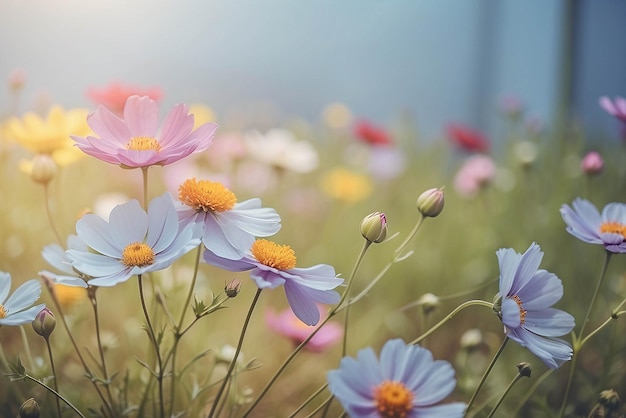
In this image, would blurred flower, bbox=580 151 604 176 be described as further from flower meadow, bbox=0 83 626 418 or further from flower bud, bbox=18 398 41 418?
flower bud, bbox=18 398 41 418

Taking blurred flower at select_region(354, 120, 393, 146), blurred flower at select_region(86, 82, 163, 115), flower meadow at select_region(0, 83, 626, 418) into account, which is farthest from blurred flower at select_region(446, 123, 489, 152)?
blurred flower at select_region(86, 82, 163, 115)

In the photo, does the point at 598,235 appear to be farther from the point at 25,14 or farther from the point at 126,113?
the point at 25,14

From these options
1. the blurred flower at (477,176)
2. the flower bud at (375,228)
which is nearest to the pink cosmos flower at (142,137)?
the flower bud at (375,228)

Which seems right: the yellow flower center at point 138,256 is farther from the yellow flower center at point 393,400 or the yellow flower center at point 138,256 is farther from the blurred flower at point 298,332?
the blurred flower at point 298,332

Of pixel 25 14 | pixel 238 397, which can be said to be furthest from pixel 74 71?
pixel 238 397

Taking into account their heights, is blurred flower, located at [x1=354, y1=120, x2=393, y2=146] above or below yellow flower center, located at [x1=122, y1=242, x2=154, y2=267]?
below

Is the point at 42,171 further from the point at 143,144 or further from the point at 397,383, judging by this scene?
the point at 397,383

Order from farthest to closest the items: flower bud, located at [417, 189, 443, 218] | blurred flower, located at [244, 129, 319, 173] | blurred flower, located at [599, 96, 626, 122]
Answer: blurred flower, located at [244, 129, 319, 173]
blurred flower, located at [599, 96, 626, 122]
flower bud, located at [417, 189, 443, 218]
